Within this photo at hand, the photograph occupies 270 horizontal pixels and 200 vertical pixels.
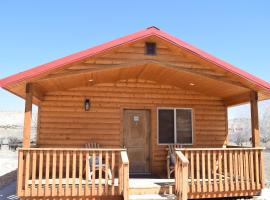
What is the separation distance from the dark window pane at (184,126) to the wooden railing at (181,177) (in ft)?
8.96

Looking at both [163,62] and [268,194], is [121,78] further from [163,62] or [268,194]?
[268,194]

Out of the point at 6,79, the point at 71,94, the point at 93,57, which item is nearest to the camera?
the point at 6,79

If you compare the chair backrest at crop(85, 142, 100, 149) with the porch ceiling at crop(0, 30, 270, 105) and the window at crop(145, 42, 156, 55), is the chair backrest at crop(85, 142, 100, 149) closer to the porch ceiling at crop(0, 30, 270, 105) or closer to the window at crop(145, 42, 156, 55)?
the porch ceiling at crop(0, 30, 270, 105)

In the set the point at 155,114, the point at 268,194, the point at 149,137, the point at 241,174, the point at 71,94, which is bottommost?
the point at 268,194

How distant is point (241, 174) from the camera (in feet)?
25.0

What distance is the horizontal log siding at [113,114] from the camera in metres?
9.29

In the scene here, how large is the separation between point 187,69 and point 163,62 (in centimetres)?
66

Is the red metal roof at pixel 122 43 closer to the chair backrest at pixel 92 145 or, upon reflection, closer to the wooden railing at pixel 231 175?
the wooden railing at pixel 231 175

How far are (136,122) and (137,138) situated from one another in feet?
1.69

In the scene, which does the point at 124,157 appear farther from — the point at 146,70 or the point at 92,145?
the point at 146,70

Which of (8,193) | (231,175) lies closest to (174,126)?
(231,175)

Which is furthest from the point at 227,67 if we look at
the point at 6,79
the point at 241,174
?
the point at 6,79

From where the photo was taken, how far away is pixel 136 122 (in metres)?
9.78

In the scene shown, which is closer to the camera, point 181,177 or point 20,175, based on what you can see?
point 20,175
